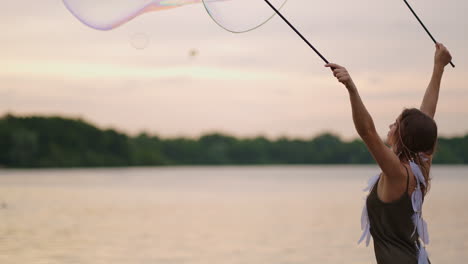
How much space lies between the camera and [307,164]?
126938 mm

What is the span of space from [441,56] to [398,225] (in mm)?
1002

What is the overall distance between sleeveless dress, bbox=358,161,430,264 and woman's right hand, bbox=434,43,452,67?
798 millimetres

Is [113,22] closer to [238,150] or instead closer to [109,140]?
[109,140]

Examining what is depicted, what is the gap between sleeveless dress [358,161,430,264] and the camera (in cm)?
370

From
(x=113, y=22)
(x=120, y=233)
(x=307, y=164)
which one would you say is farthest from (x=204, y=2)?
(x=307, y=164)

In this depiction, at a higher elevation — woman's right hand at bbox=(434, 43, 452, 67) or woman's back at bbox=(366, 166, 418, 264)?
woman's right hand at bbox=(434, 43, 452, 67)

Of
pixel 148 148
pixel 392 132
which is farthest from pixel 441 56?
pixel 148 148

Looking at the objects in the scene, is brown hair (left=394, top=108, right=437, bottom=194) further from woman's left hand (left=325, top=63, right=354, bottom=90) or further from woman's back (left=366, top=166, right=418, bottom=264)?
woman's left hand (left=325, top=63, right=354, bottom=90)

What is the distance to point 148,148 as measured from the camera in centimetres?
11150

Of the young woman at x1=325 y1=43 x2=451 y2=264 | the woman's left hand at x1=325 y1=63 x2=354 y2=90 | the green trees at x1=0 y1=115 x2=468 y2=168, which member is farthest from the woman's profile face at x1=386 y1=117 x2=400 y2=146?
the green trees at x1=0 y1=115 x2=468 y2=168

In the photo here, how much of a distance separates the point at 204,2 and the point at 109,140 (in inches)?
3623

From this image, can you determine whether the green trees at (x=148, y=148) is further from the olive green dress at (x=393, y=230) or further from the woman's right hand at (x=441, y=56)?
the olive green dress at (x=393, y=230)

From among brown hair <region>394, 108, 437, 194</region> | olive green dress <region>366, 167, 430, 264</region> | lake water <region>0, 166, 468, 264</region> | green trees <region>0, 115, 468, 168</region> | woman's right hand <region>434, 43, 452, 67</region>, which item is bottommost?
lake water <region>0, 166, 468, 264</region>

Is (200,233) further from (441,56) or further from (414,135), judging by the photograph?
(414,135)
